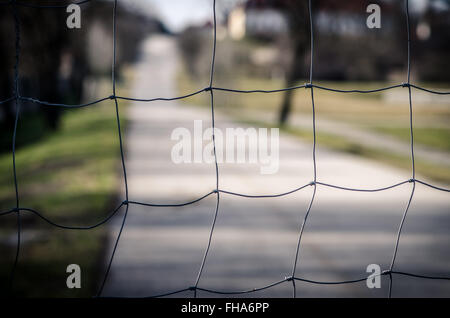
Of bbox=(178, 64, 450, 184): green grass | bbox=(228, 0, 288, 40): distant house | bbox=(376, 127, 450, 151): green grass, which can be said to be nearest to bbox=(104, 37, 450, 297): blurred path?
bbox=(178, 64, 450, 184): green grass

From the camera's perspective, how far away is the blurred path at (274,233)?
258 centimetres

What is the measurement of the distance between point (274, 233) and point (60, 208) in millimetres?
2134

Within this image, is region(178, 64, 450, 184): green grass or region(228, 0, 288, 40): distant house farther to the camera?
region(228, 0, 288, 40): distant house

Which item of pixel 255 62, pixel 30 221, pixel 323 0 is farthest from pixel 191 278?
pixel 255 62

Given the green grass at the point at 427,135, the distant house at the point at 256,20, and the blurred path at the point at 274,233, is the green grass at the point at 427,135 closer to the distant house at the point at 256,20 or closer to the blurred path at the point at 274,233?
the blurred path at the point at 274,233

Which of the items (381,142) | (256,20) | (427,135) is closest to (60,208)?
(381,142)

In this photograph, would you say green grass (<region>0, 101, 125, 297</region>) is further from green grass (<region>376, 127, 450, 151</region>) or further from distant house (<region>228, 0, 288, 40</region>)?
green grass (<region>376, 127, 450, 151</region>)

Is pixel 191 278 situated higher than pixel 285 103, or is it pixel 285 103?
pixel 285 103

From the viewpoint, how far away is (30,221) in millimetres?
3641

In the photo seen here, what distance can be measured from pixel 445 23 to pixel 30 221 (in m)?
27.2

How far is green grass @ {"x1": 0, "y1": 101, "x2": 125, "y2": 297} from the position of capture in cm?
262

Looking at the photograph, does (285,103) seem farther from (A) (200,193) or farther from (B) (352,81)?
(B) (352,81)

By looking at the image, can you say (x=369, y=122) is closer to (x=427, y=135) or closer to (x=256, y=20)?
(x=427, y=135)

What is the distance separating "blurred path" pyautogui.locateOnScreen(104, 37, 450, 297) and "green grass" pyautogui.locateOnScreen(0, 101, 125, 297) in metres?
0.21
